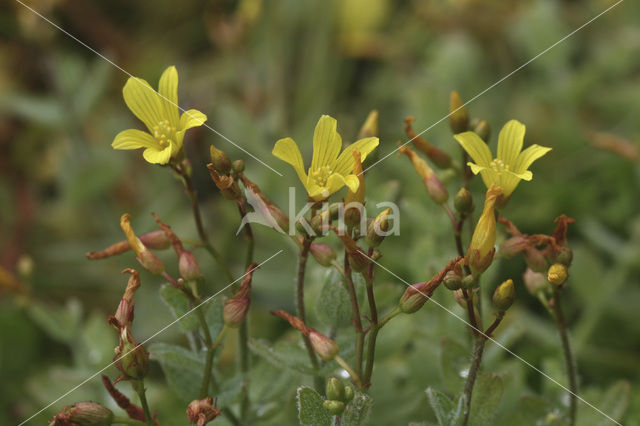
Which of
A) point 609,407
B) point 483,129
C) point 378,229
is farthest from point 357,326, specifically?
point 609,407

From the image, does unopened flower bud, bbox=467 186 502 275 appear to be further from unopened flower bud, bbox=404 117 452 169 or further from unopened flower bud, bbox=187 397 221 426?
unopened flower bud, bbox=187 397 221 426

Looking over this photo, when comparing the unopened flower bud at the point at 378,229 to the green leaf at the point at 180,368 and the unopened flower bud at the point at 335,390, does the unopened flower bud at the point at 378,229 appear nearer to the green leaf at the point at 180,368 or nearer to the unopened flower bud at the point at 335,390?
the unopened flower bud at the point at 335,390

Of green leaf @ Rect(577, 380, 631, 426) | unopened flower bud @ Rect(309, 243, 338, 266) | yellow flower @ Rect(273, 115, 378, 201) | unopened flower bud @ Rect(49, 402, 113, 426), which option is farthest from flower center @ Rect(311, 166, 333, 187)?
green leaf @ Rect(577, 380, 631, 426)

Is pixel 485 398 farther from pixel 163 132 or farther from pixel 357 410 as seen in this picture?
pixel 163 132

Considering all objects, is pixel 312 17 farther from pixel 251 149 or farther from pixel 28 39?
pixel 28 39

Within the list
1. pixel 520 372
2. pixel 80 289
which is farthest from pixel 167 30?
pixel 520 372

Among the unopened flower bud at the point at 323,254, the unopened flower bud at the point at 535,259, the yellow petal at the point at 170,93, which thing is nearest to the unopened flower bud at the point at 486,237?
the unopened flower bud at the point at 535,259
